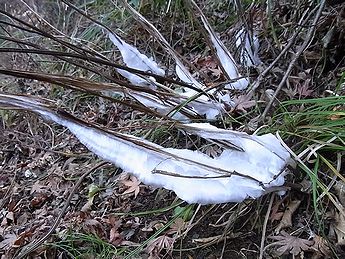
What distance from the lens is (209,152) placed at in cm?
183

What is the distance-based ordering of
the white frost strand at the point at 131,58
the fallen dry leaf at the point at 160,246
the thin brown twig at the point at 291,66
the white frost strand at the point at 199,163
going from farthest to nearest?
1. the white frost strand at the point at 131,58
2. the thin brown twig at the point at 291,66
3. the fallen dry leaf at the point at 160,246
4. the white frost strand at the point at 199,163

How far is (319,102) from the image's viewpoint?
5.16ft

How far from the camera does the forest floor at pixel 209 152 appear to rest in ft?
4.94

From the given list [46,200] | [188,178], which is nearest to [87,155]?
[46,200]

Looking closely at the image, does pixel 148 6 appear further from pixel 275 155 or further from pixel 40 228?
pixel 275 155

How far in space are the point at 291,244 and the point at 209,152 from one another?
1.60 ft

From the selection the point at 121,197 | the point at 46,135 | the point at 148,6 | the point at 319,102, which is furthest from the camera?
the point at 148,6

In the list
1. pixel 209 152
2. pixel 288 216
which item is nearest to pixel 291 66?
pixel 209 152

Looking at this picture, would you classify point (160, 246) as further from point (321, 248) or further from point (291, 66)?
point (291, 66)

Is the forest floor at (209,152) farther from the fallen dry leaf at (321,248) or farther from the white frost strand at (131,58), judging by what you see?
the white frost strand at (131,58)

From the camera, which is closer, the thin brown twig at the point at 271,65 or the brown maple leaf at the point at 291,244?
the brown maple leaf at the point at 291,244

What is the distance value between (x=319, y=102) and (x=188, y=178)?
479mm

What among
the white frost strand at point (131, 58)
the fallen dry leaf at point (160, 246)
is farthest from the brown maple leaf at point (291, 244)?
the white frost strand at point (131, 58)

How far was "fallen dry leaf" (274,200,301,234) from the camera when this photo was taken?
1.52 metres
